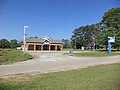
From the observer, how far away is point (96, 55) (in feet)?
96.6

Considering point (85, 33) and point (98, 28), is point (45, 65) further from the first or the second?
point (85, 33)

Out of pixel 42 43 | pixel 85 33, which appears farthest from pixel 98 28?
pixel 42 43

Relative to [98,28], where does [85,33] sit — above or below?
below

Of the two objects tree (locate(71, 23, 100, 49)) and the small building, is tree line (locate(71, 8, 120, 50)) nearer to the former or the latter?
tree (locate(71, 23, 100, 49))

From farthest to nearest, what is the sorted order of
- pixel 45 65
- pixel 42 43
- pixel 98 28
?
pixel 42 43, pixel 45 65, pixel 98 28

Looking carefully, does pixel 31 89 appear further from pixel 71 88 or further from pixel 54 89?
pixel 71 88

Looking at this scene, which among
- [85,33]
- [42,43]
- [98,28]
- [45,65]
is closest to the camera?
[85,33]

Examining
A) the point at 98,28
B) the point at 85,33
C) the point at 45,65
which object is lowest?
the point at 45,65

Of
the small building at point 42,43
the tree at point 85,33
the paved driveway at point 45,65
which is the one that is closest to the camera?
the tree at point 85,33

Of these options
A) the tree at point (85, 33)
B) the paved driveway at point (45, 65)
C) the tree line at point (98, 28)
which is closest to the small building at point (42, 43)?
the paved driveway at point (45, 65)

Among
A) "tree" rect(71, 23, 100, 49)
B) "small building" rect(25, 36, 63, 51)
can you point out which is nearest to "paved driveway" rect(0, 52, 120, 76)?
"tree" rect(71, 23, 100, 49)

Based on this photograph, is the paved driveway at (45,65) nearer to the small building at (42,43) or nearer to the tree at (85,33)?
the tree at (85,33)

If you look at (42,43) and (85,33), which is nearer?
(85,33)

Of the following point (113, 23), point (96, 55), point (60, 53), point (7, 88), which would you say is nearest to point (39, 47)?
point (60, 53)
